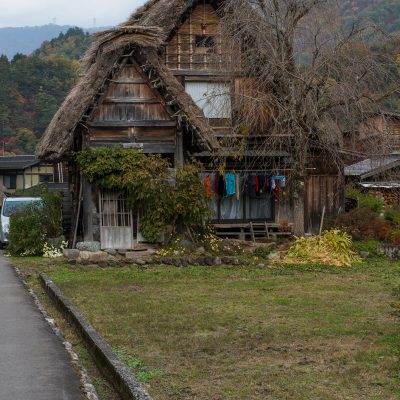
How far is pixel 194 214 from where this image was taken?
24.8 metres

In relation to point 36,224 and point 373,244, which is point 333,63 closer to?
point 373,244

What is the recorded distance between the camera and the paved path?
827 centimetres

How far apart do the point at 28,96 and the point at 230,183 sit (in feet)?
193

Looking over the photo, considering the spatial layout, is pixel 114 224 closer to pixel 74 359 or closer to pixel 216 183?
pixel 216 183

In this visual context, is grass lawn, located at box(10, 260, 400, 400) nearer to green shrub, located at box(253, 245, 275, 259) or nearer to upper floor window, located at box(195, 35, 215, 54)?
green shrub, located at box(253, 245, 275, 259)

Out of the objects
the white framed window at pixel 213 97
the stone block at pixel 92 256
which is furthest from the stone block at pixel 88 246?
the white framed window at pixel 213 97

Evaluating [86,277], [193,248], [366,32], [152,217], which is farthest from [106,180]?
[366,32]

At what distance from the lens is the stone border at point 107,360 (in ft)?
25.9

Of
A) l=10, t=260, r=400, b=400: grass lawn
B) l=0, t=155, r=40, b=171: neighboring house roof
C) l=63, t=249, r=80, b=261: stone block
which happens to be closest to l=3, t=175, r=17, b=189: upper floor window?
l=0, t=155, r=40, b=171: neighboring house roof

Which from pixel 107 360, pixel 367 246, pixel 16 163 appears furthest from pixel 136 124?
pixel 16 163

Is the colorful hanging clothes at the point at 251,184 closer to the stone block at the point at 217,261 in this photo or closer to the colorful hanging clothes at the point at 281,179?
the colorful hanging clothes at the point at 281,179

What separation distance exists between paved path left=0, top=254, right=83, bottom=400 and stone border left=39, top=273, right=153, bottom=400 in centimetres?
37

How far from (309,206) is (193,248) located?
7522mm

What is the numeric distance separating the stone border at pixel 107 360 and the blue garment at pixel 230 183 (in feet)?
48.7
